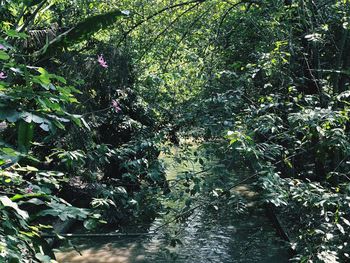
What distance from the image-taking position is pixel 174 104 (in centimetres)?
696

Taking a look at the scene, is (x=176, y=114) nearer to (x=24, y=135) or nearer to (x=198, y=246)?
(x=198, y=246)

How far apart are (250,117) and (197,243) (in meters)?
3.14

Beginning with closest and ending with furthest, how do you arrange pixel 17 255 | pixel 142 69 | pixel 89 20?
pixel 17 255 < pixel 89 20 < pixel 142 69

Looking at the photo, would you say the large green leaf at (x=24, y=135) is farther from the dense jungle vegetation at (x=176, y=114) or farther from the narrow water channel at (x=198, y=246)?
the narrow water channel at (x=198, y=246)

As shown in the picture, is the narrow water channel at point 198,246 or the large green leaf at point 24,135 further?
the narrow water channel at point 198,246

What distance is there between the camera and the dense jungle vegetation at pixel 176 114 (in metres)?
2.20

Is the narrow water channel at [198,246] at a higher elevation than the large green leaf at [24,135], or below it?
below

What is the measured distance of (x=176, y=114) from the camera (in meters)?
6.20


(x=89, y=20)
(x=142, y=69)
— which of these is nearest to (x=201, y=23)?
(x=142, y=69)

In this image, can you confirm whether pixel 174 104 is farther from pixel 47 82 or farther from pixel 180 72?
pixel 47 82

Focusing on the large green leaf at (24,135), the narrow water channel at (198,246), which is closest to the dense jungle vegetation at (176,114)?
the large green leaf at (24,135)

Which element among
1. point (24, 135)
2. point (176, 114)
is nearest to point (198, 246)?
point (176, 114)

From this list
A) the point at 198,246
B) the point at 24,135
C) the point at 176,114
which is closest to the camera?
the point at 24,135

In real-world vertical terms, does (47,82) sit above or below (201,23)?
below
